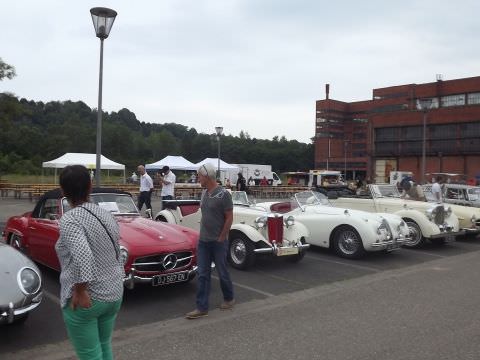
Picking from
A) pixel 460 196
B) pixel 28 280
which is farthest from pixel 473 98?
pixel 28 280

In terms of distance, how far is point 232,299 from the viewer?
6.00m

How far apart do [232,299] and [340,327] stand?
1433mm

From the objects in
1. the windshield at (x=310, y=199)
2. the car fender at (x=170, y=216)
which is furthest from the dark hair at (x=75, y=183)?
the windshield at (x=310, y=199)

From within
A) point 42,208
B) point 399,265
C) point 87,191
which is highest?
point 87,191

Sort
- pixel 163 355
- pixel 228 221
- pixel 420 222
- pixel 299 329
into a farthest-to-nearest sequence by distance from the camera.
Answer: pixel 420 222, pixel 228 221, pixel 299 329, pixel 163 355

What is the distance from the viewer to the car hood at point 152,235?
6152 millimetres

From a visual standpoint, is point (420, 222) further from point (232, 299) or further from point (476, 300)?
point (232, 299)

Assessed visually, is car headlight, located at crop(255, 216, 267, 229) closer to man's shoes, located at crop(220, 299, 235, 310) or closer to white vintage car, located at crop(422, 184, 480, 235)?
man's shoes, located at crop(220, 299, 235, 310)

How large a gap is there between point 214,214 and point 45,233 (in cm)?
280

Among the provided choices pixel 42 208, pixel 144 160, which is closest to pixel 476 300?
pixel 42 208

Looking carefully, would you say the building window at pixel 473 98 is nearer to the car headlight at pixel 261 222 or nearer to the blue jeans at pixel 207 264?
the car headlight at pixel 261 222

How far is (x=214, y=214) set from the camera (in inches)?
221

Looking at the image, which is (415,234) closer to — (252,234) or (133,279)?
(252,234)

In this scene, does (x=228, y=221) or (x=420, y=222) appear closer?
(x=228, y=221)
